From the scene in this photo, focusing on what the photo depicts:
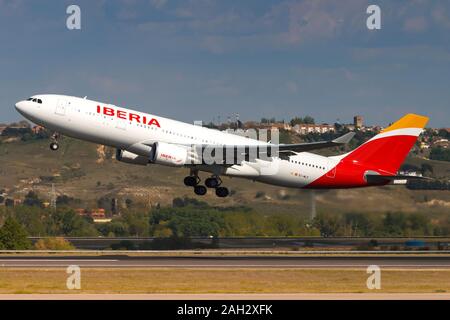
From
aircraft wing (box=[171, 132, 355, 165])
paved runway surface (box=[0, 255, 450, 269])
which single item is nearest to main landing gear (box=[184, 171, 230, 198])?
aircraft wing (box=[171, 132, 355, 165])

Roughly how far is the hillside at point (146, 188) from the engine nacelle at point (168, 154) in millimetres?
15938

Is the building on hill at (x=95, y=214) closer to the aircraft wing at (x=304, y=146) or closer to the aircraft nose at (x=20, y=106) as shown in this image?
the aircraft nose at (x=20, y=106)

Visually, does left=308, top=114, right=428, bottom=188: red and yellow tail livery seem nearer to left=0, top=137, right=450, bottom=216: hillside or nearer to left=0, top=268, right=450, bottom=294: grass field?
left=0, top=137, right=450, bottom=216: hillside

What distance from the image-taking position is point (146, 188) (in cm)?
15312

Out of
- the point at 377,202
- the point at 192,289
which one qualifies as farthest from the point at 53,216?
the point at 192,289

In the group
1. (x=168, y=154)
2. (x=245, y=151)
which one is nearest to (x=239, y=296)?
(x=168, y=154)

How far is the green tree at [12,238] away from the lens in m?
70.1

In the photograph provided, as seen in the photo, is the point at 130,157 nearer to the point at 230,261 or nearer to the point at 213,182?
the point at 213,182

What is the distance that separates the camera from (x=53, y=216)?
378 ft

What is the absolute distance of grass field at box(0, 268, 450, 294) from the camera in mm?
39219

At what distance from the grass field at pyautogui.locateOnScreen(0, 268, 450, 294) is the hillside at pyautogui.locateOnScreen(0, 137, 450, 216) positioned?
21.5 m

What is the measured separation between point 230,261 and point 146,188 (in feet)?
328

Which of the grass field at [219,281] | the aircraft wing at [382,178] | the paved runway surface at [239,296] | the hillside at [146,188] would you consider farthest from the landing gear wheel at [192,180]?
the paved runway surface at [239,296]
